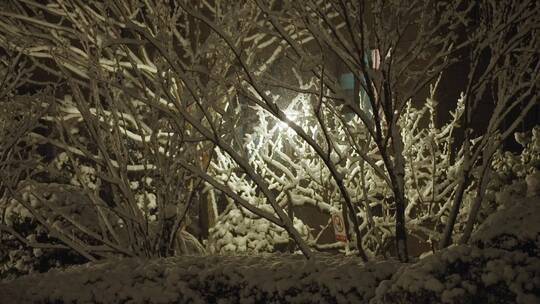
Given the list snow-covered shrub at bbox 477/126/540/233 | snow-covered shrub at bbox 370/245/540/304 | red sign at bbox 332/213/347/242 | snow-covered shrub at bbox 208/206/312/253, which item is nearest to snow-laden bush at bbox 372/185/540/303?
snow-covered shrub at bbox 370/245/540/304

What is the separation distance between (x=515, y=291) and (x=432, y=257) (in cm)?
58

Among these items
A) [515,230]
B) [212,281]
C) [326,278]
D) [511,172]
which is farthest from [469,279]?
[511,172]

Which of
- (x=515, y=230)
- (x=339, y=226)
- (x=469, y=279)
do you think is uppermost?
(x=339, y=226)

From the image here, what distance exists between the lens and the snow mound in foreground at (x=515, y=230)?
3859 millimetres

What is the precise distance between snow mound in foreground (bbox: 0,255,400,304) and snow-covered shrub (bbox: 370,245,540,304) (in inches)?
24.4

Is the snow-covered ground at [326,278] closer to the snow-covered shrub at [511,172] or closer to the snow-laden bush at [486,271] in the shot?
the snow-laden bush at [486,271]

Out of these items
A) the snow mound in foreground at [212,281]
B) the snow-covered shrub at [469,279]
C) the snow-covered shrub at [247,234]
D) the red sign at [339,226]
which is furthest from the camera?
the snow-covered shrub at [247,234]

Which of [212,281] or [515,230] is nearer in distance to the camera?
[515,230]

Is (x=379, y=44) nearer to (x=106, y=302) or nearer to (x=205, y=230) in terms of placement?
(x=106, y=302)

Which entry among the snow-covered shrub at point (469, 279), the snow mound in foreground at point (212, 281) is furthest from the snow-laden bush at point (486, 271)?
the snow mound in foreground at point (212, 281)

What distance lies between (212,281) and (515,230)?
250 centimetres

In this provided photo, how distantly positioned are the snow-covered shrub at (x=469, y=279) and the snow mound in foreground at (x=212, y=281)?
0.62 meters

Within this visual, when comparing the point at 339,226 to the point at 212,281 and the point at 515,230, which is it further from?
the point at 515,230

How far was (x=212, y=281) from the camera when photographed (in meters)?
5.08
